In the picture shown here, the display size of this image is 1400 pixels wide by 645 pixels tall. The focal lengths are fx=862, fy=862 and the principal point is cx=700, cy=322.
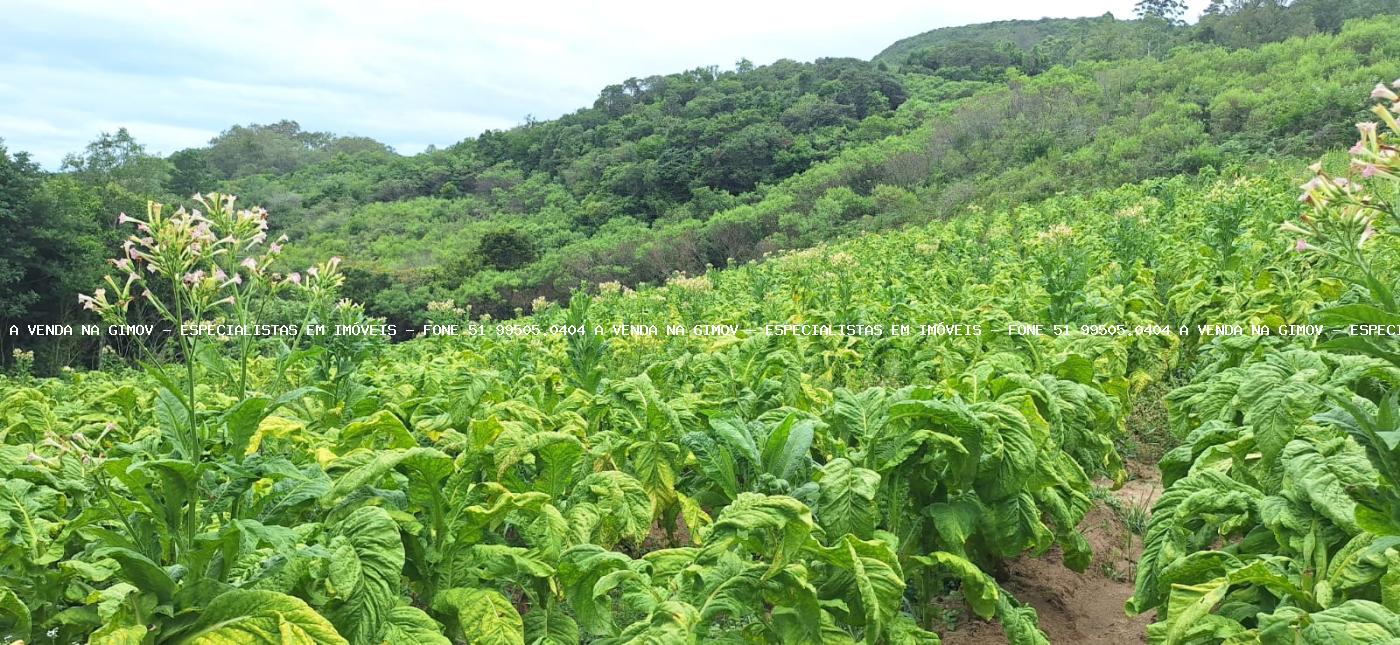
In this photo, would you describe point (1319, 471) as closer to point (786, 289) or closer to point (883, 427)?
point (883, 427)

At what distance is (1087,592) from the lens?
3.65m

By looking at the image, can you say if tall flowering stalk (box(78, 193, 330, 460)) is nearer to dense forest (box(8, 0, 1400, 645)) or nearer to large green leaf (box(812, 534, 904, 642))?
dense forest (box(8, 0, 1400, 645))

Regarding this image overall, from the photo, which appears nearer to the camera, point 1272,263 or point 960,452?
point 960,452

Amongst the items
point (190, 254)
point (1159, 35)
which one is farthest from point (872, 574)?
point (1159, 35)

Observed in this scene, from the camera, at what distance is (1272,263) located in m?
6.72

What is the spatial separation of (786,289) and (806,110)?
4711cm

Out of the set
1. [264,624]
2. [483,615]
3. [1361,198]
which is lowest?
[483,615]

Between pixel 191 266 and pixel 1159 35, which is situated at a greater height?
pixel 1159 35

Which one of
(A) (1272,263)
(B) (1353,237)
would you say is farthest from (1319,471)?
(A) (1272,263)

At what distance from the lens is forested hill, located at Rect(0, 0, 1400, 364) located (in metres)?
27.7

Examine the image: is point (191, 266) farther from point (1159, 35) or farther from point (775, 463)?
point (1159, 35)

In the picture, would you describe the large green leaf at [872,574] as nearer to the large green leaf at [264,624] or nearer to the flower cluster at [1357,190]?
the large green leaf at [264,624]

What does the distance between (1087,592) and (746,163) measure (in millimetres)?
48846

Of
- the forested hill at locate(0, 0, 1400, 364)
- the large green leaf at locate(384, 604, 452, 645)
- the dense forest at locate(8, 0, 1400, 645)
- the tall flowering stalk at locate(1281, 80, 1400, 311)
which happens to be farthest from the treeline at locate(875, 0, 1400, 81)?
the large green leaf at locate(384, 604, 452, 645)
